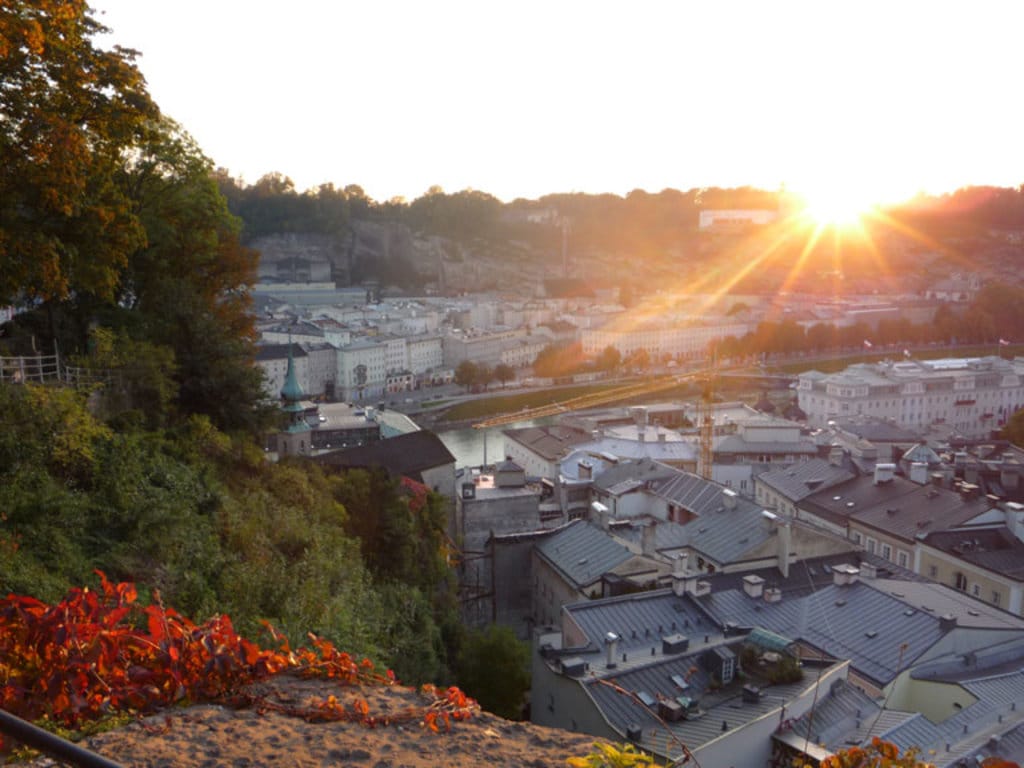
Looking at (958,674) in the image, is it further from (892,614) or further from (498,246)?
(498,246)

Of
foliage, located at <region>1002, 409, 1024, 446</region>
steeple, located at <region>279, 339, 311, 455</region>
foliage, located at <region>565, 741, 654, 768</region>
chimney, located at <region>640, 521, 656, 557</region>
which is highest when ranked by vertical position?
foliage, located at <region>565, 741, 654, 768</region>

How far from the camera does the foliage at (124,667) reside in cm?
219

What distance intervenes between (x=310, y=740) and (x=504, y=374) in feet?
123

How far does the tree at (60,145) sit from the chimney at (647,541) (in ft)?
22.6

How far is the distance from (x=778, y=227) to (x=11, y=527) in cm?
8264

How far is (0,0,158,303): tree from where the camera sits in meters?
5.64

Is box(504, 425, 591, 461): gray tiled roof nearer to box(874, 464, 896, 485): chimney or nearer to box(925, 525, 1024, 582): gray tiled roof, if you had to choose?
box(874, 464, 896, 485): chimney

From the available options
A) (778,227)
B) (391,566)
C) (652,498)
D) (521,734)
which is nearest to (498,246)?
(778,227)

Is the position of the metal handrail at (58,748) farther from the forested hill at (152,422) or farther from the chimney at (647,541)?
the chimney at (647,541)

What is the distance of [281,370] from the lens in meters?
33.9

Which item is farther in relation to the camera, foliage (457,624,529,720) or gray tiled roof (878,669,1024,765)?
foliage (457,624,529,720)

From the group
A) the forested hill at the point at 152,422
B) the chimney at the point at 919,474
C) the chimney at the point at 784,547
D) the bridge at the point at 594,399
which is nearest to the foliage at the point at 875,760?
the forested hill at the point at 152,422

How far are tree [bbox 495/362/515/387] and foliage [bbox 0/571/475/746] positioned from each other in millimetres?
36952

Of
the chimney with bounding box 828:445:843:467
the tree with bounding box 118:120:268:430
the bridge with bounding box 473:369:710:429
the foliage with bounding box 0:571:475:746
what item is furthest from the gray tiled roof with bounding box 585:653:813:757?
the bridge with bounding box 473:369:710:429
